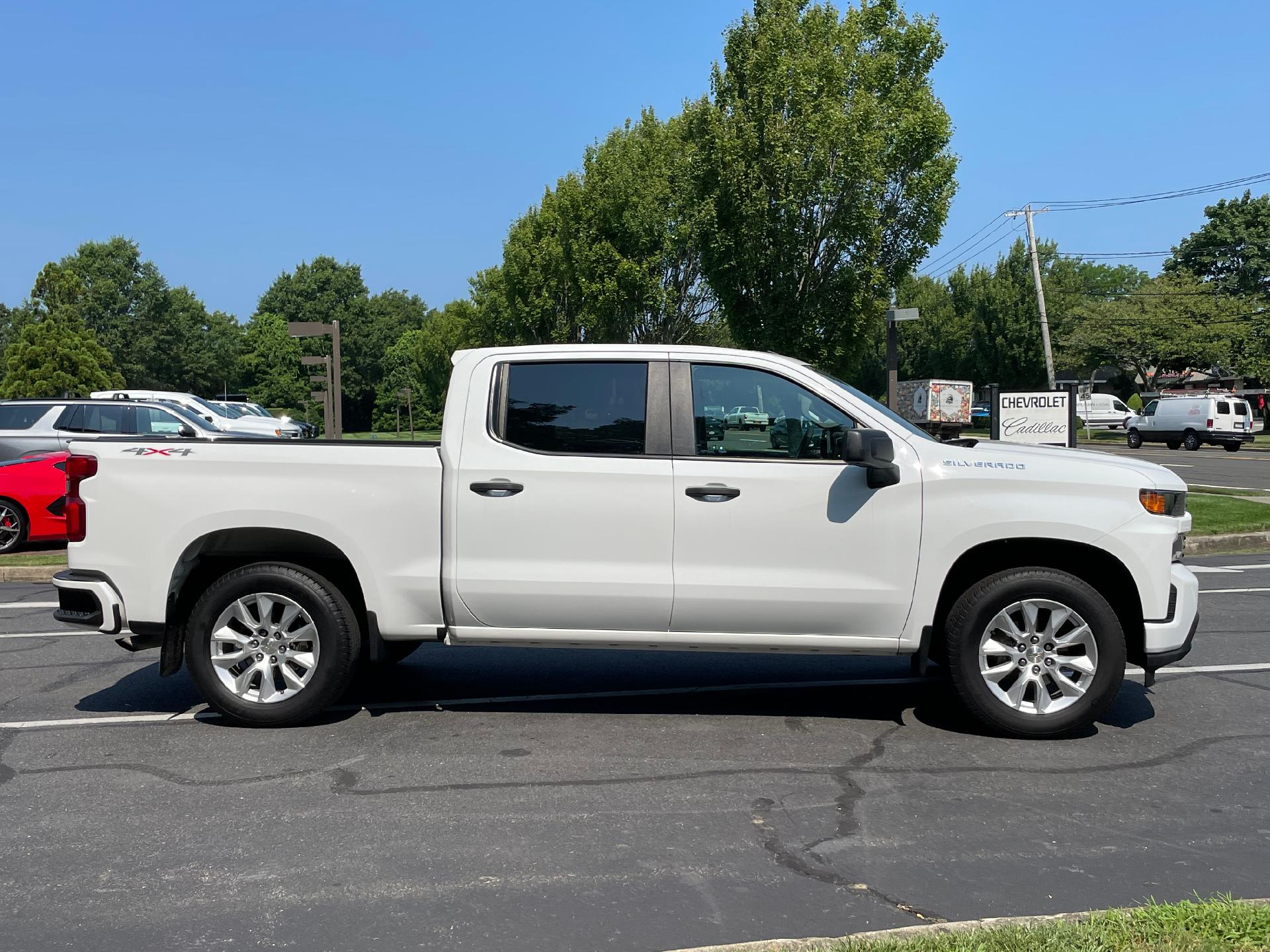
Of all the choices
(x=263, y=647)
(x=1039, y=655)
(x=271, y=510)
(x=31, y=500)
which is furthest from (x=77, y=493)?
(x=31, y=500)

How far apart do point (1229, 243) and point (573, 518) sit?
290 feet

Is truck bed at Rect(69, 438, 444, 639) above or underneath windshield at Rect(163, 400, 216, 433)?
underneath

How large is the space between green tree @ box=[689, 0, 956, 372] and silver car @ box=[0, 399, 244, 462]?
1368 centimetres

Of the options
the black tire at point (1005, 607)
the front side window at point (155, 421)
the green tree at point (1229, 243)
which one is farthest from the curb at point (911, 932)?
the green tree at point (1229, 243)

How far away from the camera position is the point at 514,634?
583 centimetres

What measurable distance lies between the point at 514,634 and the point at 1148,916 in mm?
3256

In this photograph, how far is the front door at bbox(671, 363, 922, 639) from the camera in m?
5.64

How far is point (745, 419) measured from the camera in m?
5.83

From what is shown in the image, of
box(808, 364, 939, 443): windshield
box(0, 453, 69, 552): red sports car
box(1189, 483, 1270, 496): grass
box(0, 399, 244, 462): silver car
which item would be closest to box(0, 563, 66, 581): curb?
box(0, 453, 69, 552): red sports car

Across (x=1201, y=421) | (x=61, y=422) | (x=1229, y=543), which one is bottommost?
(x=1229, y=543)

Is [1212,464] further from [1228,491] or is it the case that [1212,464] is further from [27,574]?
[27,574]

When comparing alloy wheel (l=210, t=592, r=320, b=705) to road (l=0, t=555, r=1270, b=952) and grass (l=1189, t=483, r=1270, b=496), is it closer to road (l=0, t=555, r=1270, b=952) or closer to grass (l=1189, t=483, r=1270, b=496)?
road (l=0, t=555, r=1270, b=952)

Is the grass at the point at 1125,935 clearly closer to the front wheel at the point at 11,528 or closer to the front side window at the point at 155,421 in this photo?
the front wheel at the point at 11,528

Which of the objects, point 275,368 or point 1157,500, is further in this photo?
point 275,368
